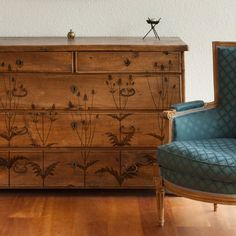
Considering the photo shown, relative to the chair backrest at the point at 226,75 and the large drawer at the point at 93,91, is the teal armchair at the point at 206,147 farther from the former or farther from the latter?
the large drawer at the point at 93,91

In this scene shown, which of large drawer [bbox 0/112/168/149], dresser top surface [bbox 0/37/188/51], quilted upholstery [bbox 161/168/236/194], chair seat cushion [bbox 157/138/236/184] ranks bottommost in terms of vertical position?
quilted upholstery [bbox 161/168/236/194]

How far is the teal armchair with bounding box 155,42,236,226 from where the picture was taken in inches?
113

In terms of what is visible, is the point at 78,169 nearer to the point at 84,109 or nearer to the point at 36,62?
the point at 84,109

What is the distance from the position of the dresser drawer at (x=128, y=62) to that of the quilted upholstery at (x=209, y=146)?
30 centimetres

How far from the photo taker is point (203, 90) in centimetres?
413

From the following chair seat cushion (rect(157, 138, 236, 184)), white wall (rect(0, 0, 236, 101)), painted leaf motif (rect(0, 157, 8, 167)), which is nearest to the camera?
chair seat cushion (rect(157, 138, 236, 184))

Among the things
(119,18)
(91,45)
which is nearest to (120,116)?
(91,45)

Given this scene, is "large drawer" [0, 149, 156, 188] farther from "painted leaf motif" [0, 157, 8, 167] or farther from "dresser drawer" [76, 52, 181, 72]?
"dresser drawer" [76, 52, 181, 72]

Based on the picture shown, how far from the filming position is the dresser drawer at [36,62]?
3.53 meters

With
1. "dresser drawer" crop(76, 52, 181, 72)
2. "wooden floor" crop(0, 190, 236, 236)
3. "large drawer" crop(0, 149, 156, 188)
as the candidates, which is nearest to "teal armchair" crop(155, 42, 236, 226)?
"wooden floor" crop(0, 190, 236, 236)

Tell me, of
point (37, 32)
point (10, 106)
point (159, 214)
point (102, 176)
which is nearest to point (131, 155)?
point (102, 176)

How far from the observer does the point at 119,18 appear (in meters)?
4.04

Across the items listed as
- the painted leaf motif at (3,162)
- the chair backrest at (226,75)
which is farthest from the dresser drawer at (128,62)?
the painted leaf motif at (3,162)

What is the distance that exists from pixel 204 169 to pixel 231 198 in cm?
19
